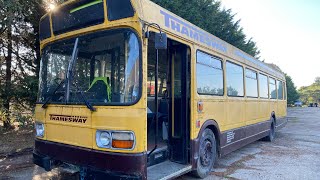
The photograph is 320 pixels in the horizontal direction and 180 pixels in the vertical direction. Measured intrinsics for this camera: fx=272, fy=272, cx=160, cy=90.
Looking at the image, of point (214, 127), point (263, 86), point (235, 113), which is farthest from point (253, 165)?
point (263, 86)

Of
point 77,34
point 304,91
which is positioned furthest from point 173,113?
point 304,91

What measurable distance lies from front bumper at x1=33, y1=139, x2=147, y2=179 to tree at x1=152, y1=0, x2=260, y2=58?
979cm

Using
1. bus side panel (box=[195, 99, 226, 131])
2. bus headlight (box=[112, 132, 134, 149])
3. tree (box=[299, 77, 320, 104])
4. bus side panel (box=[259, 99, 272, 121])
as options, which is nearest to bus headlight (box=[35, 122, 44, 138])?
bus headlight (box=[112, 132, 134, 149])

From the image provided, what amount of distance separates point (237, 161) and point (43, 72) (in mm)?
5124

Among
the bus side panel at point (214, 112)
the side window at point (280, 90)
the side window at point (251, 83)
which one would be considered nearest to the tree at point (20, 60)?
the bus side panel at point (214, 112)

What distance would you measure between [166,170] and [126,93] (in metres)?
1.57

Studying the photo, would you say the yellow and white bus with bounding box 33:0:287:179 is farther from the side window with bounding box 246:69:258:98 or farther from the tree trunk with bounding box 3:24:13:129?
the tree trunk with bounding box 3:24:13:129

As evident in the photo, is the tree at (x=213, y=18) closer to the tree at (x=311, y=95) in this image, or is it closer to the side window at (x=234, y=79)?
the side window at (x=234, y=79)

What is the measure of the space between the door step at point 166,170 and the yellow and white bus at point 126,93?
0.02 meters

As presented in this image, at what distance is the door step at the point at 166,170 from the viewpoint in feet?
13.4

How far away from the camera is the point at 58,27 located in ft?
14.7

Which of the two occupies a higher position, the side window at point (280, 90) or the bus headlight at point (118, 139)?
the side window at point (280, 90)

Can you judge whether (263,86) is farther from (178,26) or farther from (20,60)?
(20,60)

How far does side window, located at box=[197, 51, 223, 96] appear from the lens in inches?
207
